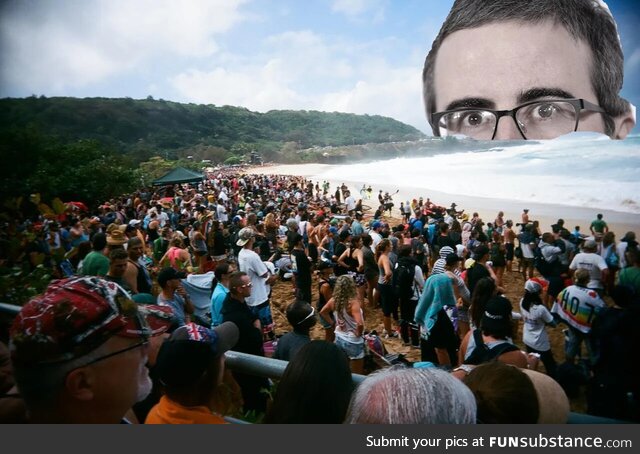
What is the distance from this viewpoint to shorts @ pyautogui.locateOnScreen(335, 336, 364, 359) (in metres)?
3.78

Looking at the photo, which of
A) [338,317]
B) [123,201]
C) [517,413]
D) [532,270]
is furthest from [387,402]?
[123,201]

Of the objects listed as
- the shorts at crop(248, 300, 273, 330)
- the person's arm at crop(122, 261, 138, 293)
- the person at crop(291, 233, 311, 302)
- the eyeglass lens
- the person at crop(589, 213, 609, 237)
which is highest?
the eyeglass lens

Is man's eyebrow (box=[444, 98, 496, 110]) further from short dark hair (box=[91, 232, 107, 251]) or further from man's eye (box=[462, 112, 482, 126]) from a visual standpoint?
short dark hair (box=[91, 232, 107, 251])

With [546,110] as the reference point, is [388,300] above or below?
Answer: below

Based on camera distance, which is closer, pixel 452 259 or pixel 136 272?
pixel 452 259

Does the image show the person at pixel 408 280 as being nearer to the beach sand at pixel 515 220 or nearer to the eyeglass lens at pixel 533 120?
the beach sand at pixel 515 220

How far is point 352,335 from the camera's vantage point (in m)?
3.81

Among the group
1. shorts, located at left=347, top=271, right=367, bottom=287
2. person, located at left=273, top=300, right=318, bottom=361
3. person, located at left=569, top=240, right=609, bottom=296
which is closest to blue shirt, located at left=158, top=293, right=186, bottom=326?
person, located at left=273, top=300, right=318, bottom=361

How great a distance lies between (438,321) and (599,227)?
2088mm

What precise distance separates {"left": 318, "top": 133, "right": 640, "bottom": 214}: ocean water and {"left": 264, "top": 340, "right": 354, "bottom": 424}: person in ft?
5.53

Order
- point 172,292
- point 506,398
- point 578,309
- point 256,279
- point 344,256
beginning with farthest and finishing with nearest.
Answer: point 344,256
point 256,279
point 172,292
point 578,309
point 506,398

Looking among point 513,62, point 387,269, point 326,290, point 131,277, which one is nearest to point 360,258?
point 387,269

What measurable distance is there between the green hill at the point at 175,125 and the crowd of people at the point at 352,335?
3.97 ft

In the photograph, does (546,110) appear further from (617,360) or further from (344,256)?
(344,256)
